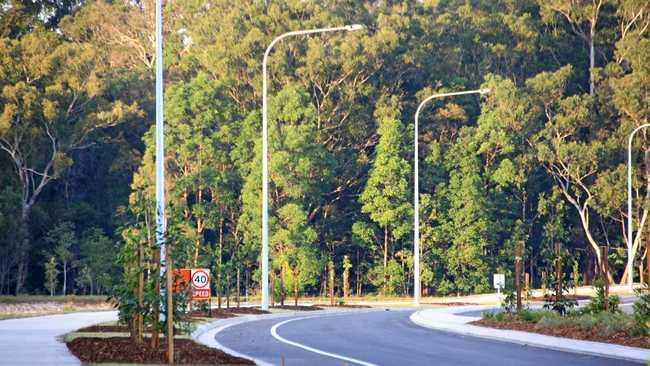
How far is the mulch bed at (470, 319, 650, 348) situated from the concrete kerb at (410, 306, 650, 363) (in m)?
0.34

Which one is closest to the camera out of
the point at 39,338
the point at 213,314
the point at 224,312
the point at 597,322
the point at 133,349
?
the point at 133,349

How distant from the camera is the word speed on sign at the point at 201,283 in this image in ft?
105

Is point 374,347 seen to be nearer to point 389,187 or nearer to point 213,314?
point 213,314

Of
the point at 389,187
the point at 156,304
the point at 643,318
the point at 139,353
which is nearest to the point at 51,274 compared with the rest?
the point at 389,187

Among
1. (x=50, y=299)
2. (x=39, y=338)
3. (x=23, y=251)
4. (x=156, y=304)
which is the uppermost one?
(x=23, y=251)

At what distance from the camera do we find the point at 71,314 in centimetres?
3706

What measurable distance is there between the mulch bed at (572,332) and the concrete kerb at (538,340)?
1.11 ft

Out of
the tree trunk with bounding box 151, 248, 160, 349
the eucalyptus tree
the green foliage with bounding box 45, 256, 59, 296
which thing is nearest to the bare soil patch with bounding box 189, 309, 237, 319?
the tree trunk with bounding box 151, 248, 160, 349

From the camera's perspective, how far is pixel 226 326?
33938mm

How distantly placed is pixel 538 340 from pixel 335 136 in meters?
48.9

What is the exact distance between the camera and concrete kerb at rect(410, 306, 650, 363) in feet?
77.4

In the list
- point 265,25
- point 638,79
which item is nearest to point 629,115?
point 638,79

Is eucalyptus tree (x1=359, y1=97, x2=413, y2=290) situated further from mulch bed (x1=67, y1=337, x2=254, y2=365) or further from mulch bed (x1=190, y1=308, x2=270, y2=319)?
mulch bed (x1=67, y1=337, x2=254, y2=365)

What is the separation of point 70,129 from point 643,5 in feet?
115
